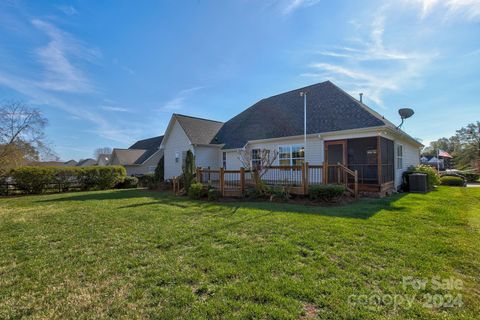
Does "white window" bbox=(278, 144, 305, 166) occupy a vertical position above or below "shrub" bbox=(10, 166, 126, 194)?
above

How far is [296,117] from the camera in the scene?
569 inches

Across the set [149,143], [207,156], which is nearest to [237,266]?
[207,156]

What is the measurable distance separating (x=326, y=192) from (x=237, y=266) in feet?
20.4

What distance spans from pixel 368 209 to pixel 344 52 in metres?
8.59

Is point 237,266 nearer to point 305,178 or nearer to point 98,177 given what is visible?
point 305,178

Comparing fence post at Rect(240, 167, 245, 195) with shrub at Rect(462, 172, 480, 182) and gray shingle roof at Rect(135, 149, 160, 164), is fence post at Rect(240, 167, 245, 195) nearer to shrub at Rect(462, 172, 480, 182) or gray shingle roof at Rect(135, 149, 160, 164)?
gray shingle roof at Rect(135, 149, 160, 164)

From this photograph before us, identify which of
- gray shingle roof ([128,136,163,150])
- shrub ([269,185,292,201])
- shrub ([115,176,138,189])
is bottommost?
shrub ([115,176,138,189])

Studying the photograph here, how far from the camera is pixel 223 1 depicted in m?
9.62

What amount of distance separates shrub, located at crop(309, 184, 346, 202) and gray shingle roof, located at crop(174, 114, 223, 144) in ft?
34.8

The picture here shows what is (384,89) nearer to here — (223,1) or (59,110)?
(223,1)

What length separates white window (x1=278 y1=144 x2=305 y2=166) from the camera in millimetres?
13242

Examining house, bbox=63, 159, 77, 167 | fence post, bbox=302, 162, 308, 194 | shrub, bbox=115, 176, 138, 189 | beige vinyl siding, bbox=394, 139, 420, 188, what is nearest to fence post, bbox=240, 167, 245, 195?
fence post, bbox=302, 162, 308, 194

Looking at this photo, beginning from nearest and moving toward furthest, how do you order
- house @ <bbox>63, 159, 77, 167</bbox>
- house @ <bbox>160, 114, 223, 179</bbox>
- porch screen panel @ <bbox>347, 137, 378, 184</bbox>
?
porch screen panel @ <bbox>347, 137, 378, 184</bbox> → house @ <bbox>160, 114, 223, 179</bbox> → house @ <bbox>63, 159, 77, 167</bbox>

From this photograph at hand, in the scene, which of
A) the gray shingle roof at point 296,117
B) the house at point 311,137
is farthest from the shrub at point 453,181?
the gray shingle roof at point 296,117
